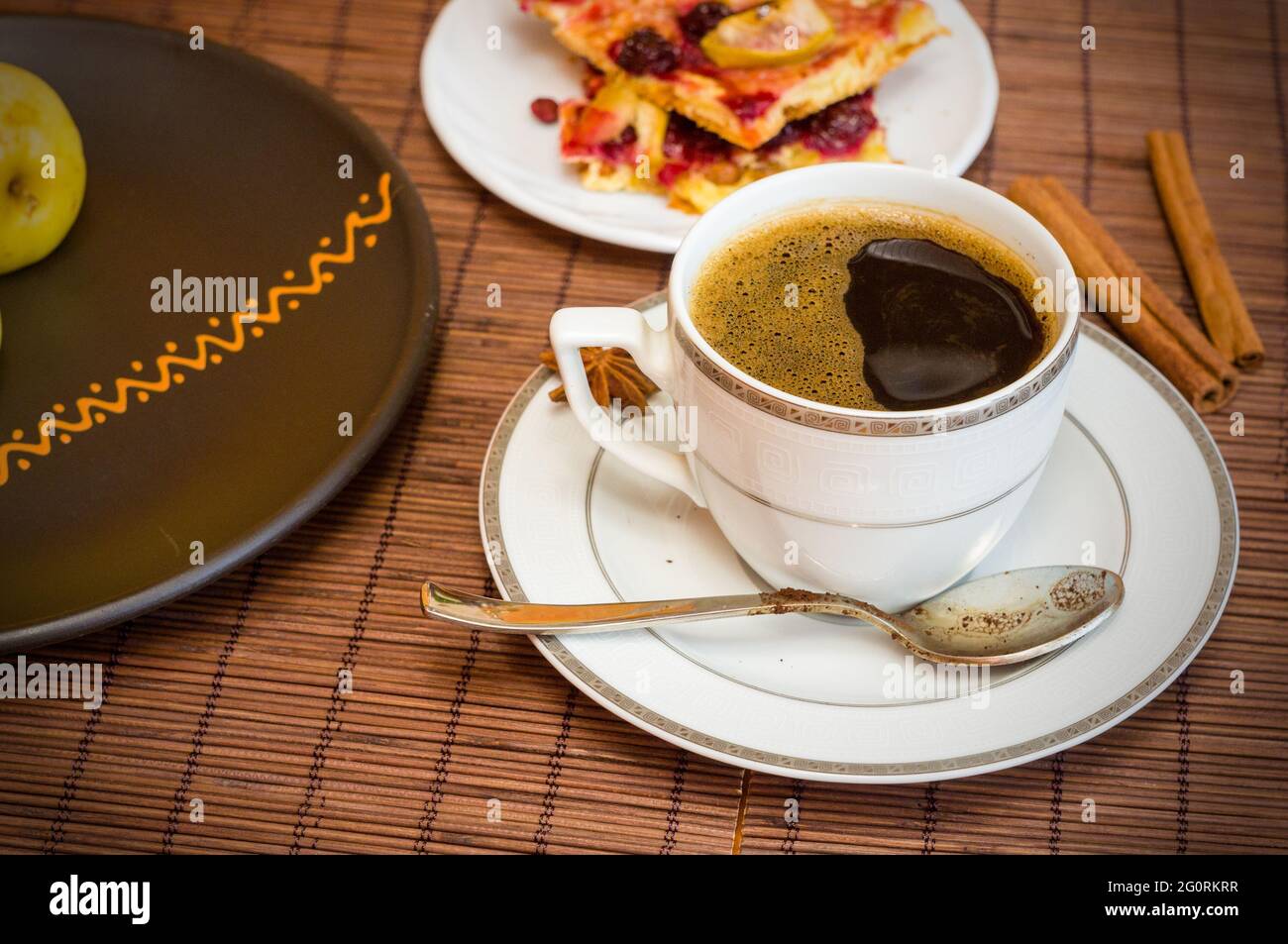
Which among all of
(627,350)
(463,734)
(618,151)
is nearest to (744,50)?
(618,151)

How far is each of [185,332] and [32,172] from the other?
0.28 meters

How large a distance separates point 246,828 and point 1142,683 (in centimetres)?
71

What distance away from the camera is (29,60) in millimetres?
1596

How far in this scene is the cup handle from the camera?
1.00m

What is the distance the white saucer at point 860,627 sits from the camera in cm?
90

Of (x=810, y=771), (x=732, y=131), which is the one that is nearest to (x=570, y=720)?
(x=810, y=771)

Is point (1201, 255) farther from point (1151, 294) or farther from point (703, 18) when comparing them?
point (703, 18)

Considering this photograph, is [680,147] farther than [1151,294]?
Yes

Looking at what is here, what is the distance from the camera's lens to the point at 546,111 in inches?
63.1

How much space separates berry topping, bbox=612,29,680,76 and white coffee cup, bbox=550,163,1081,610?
1.88ft

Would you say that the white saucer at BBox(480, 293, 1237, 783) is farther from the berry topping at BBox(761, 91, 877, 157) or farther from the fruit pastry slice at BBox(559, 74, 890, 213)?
the berry topping at BBox(761, 91, 877, 157)

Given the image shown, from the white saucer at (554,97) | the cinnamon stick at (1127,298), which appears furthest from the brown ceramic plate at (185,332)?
the cinnamon stick at (1127,298)

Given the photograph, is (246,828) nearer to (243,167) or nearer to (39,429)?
(39,429)

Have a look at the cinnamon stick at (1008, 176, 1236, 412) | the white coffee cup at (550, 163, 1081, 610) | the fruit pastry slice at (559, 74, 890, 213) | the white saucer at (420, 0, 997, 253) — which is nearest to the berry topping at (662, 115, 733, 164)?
the fruit pastry slice at (559, 74, 890, 213)
